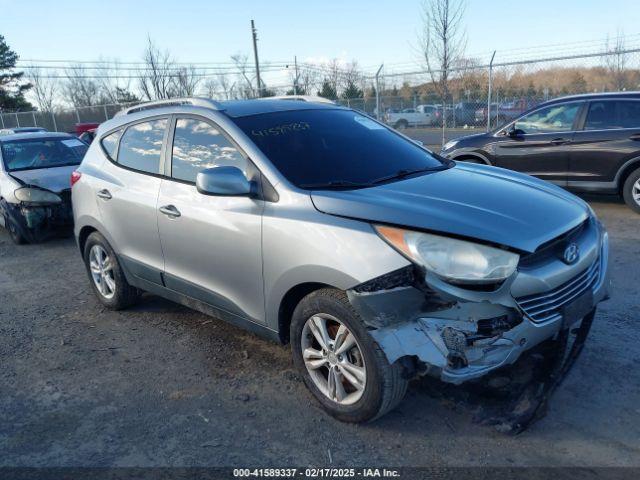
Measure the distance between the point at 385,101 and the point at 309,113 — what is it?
1479cm

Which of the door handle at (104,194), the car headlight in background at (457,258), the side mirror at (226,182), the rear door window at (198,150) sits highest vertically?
the rear door window at (198,150)

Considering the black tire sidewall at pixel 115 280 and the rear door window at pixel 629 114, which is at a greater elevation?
the rear door window at pixel 629 114

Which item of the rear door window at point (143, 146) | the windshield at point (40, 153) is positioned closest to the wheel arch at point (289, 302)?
the rear door window at point (143, 146)

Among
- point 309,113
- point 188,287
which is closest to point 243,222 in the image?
point 188,287

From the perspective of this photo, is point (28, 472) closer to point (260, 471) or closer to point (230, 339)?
point (260, 471)

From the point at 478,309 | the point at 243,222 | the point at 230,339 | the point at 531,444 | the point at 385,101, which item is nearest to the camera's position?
the point at 478,309

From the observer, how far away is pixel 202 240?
12.0ft

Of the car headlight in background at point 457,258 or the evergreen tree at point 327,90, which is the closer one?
the car headlight in background at point 457,258

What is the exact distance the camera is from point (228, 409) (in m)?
3.29

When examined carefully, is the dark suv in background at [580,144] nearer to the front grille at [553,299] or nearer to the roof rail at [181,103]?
the front grille at [553,299]

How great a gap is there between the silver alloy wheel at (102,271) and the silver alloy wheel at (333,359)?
2.51 meters

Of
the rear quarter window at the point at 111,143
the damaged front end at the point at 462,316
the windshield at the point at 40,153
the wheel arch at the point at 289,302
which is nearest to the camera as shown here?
the damaged front end at the point at 462,316

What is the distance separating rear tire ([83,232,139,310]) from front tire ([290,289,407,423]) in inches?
90.3

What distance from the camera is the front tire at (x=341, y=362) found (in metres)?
2.75
